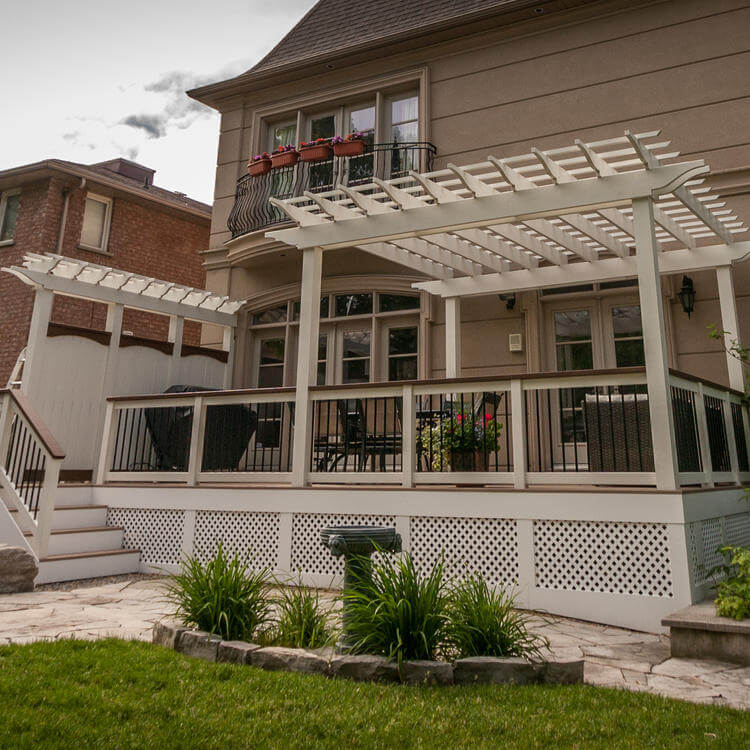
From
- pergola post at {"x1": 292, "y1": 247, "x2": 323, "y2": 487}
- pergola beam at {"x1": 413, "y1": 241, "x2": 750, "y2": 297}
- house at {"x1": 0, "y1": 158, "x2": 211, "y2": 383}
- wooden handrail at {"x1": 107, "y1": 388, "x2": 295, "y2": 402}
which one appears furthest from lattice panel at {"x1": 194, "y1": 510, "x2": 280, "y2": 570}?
house at {"x1": 0, "y1": 158, "x2": 211, "y2": 383}

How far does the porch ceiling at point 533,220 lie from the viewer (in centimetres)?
572

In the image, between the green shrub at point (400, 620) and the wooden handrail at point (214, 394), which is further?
the wooden handrail at point (214, 394)

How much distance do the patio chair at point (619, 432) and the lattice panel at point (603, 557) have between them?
585mm

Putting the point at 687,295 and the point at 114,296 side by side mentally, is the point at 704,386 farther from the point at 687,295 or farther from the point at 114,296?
the point at 114,296

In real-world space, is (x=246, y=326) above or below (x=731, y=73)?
below

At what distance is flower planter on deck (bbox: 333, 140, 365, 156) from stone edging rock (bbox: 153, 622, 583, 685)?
6.94 metres

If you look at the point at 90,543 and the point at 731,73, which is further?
the point at 731,73

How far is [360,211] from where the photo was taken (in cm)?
677

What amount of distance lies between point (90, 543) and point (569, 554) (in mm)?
4953

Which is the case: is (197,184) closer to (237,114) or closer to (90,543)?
(237,114)

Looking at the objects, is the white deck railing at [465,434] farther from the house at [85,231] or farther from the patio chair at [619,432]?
the house at [85,231]

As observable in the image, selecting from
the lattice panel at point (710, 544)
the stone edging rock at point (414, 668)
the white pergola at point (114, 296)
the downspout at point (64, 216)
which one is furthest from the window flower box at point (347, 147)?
the downspout at point (64, 216)

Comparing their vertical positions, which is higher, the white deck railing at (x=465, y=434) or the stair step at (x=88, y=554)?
the white deck railing at (x=465, y=434)

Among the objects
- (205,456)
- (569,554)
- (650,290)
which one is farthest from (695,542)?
(205,456)
